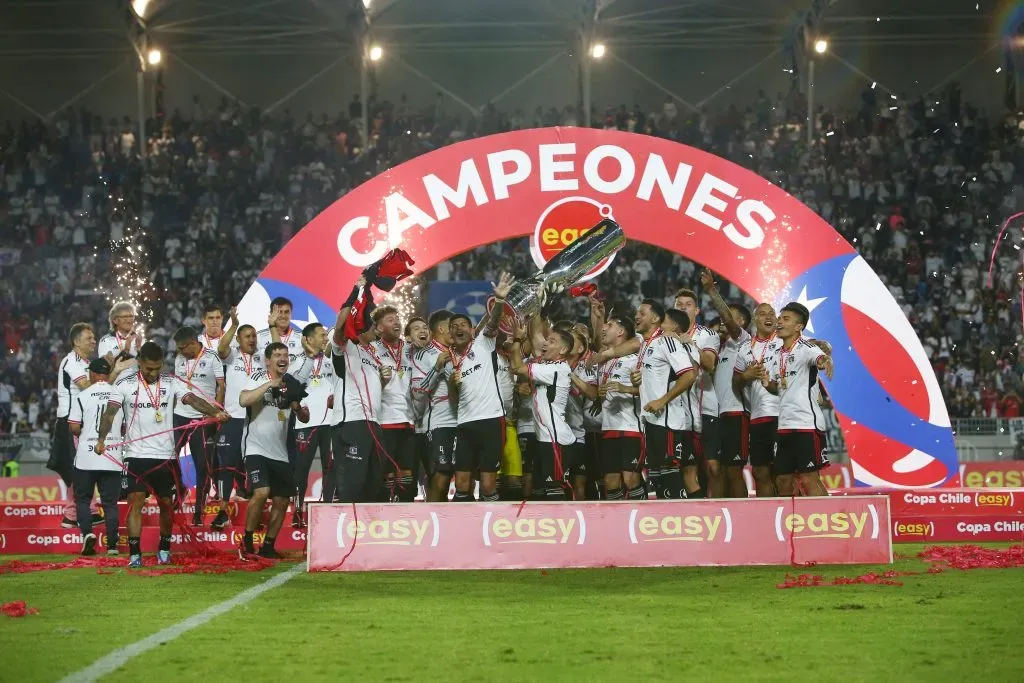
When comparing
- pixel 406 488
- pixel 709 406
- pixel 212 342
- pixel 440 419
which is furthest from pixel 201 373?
pixel 709 406

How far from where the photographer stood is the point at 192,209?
2814 cm

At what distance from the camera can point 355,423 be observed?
10.4 metres

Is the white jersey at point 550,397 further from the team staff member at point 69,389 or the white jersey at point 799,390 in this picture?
the team staff member at point 69,389

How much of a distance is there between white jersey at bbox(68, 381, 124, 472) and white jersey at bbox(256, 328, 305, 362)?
5.42 feet

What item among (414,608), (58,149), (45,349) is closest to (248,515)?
(414,608)

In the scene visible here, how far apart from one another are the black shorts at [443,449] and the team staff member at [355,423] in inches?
29.2

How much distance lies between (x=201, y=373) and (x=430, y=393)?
9.09ft

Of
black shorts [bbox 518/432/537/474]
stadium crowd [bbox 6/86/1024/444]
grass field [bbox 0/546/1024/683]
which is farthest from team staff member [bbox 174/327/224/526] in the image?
stadium crowd [bbox 6/86/1024/444]

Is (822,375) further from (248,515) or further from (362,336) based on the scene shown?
(248,515)

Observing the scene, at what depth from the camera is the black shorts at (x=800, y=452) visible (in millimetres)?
10578

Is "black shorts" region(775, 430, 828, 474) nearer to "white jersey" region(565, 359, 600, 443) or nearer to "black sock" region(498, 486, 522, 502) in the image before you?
"white jersey" region(565, 359, 600, 443)

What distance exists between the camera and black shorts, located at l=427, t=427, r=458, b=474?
36.9 ft

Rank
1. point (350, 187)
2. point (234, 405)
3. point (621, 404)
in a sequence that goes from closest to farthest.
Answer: point (621, 404) < point (234, 405) < point (350, 187)

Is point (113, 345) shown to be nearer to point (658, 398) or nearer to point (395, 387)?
point (395, 387)
